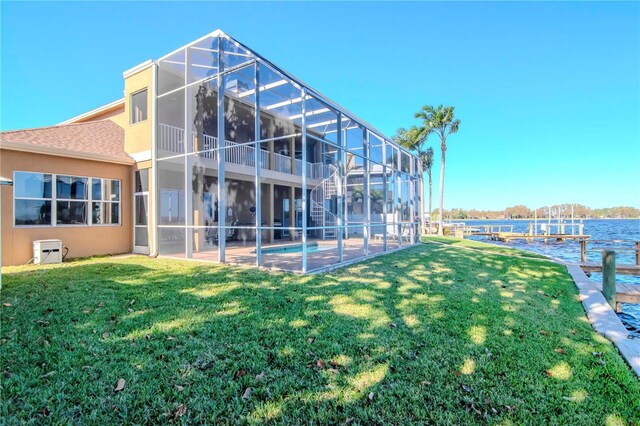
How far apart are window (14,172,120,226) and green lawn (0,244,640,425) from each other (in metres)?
4.08

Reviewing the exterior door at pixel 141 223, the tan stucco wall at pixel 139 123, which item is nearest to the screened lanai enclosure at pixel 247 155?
the tan stucco wall at pixel 139 123

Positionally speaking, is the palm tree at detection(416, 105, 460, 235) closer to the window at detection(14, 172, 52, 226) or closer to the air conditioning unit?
the air conditioning unit

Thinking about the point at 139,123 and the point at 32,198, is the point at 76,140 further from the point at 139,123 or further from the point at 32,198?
the point at 32,198

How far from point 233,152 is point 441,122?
20.9m

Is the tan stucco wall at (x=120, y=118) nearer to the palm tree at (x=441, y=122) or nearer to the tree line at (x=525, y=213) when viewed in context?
the palm tree at (x=441, y=122)

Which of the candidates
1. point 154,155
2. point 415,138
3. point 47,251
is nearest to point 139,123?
point 154,155

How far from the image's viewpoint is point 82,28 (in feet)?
34.9

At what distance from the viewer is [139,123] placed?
417 inches

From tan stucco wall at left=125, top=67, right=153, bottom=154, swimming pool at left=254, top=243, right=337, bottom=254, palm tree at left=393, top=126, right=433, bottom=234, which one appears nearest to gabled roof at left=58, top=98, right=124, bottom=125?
tan stucco wall at left=125, top=67, right=153, bottom=154

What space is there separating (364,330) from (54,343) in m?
3.58

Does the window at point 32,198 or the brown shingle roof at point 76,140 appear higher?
the brown shingle roof at point 76,140

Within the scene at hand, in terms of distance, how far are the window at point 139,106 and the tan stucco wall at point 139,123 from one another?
A: 139 millimetres

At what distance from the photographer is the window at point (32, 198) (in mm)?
8430

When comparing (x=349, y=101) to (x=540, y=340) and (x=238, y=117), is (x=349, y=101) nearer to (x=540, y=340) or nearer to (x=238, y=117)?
(x=238, y=117)
